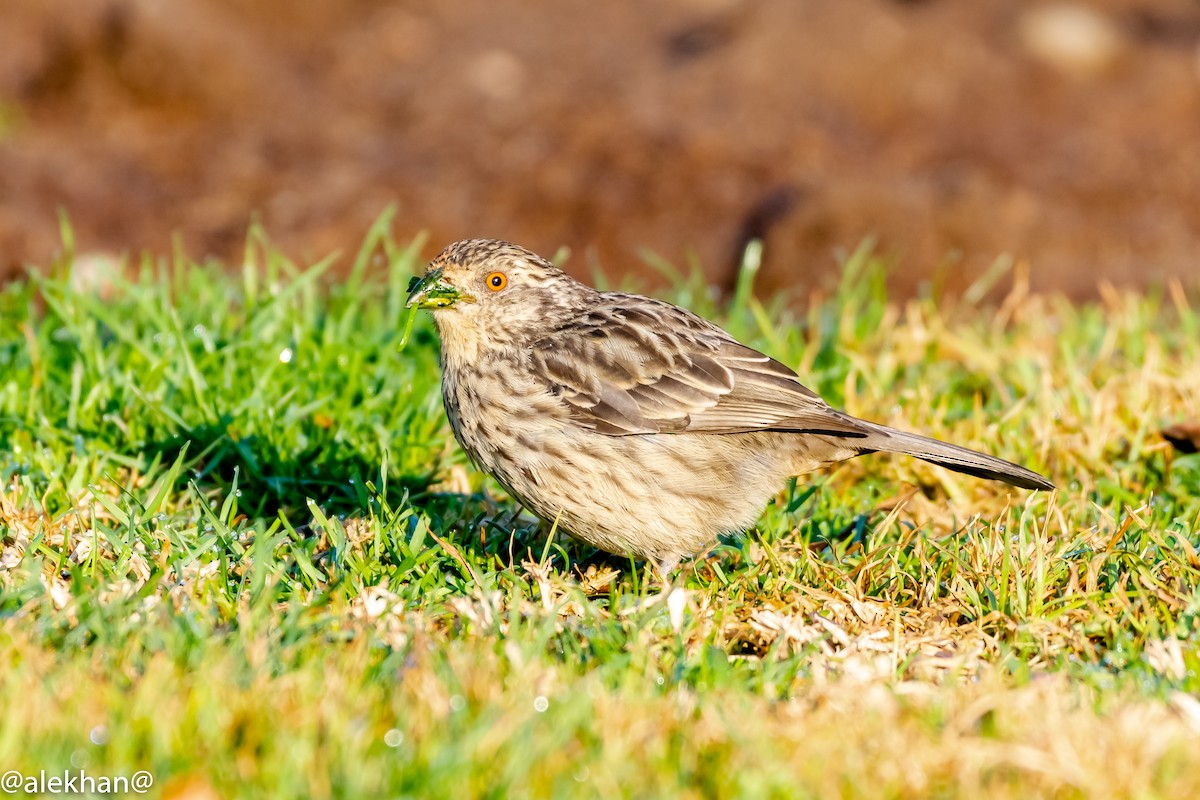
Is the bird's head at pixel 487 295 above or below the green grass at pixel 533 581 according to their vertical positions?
above

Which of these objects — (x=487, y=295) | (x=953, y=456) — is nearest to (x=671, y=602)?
(x=953, y=456)

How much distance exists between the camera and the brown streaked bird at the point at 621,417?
5.12 m

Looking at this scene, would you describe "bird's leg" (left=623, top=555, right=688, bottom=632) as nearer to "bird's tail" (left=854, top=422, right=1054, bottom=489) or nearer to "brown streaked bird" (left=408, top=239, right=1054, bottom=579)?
"brown streaked bird" (left=408, top=239, right=1054, bottom=579)

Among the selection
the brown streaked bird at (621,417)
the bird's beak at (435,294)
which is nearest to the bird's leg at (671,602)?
the brown streaked bird at (621,417)

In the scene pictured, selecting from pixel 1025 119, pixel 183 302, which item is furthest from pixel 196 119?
pixel 1025 119

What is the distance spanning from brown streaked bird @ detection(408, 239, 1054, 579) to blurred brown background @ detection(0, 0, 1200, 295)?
4.76 m

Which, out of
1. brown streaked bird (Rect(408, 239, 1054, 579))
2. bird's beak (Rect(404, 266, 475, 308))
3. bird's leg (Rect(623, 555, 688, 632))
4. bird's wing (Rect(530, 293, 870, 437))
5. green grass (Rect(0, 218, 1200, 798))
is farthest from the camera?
bird's beak (Rect(404, 266, 475, 308))

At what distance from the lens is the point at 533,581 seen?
5102 millimetres

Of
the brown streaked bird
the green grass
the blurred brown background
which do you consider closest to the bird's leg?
the green grass

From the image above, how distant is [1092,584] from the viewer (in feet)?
15.6

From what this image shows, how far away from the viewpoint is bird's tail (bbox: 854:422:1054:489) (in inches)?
203

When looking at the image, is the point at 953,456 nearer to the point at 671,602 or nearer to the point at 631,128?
the point at 671,602

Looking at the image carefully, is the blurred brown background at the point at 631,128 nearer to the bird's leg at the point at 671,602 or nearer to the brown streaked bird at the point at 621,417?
the brown streaked bird at the point at 621,417

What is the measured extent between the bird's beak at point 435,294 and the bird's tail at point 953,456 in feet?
5.41
